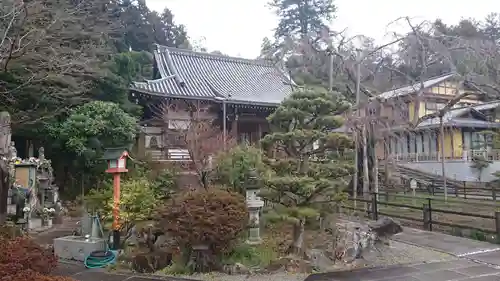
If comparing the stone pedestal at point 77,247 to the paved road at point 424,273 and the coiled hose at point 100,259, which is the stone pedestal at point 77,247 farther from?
the paved road at point 424,273

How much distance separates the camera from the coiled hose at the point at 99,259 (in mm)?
7007

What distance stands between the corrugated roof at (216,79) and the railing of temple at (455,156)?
961 cm

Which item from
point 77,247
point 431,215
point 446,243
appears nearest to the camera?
point 77,247

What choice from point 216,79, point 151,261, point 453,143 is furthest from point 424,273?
→ point 453,143

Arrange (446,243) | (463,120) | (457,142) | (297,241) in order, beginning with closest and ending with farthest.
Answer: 1. (297,241)
2. (446,243)
3. (457,142)
4. (463,120)

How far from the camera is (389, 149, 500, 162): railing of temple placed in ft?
83.3

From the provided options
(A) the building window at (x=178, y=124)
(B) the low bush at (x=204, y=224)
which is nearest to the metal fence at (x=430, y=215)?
(B) the low bush at (x=204, y=224)

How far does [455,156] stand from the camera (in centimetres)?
2806

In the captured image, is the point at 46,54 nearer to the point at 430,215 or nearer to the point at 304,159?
the point at 304,159

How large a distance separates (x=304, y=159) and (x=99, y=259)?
4.17 meters

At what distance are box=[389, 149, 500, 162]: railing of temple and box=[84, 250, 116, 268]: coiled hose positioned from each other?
2084 centimetres

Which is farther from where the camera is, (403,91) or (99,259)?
(403,91)

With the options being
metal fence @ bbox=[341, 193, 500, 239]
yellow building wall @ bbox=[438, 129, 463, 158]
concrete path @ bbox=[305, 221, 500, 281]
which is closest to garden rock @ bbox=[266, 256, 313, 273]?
concrete path @ bbox=[305, 221, 500, 281]

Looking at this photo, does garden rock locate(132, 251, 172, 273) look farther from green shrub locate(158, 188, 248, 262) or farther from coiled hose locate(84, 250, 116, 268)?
coiled hose locate(84, 250, 116, 268)
